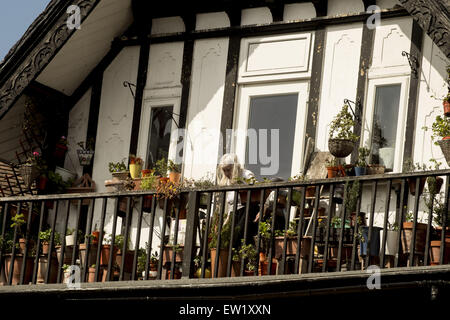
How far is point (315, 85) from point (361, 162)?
1336 millimetres

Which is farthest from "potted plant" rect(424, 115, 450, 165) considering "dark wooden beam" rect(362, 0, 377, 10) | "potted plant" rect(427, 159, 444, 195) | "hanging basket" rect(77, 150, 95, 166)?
"hanging basket" rect(77, 150, 95, 166)

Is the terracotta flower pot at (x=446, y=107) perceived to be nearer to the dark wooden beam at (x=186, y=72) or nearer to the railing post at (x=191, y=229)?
the railing post at (x=191, y=229)

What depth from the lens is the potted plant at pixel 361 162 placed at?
16547 millimetres

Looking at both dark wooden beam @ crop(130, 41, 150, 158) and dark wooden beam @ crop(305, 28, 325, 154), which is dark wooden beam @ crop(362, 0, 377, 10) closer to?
dark wooden beam @ crop(305, 28, 325, 154)

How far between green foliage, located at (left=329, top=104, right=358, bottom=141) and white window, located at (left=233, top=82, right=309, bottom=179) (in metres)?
0.57

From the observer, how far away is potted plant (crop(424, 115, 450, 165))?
15773mm

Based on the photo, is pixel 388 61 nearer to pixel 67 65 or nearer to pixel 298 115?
pixel 298 115

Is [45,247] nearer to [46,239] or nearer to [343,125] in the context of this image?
[46,239]

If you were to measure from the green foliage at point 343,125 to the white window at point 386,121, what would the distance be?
0.74ft

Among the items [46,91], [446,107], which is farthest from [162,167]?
[446,107]

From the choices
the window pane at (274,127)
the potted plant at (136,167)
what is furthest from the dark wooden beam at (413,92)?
the potted plant at (136,167)

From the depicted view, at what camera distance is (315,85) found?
1739cm

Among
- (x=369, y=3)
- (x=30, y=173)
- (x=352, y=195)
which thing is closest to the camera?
(x=352, y=195)

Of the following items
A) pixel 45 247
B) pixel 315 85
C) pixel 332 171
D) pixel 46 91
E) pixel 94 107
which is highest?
pixel 315 85
